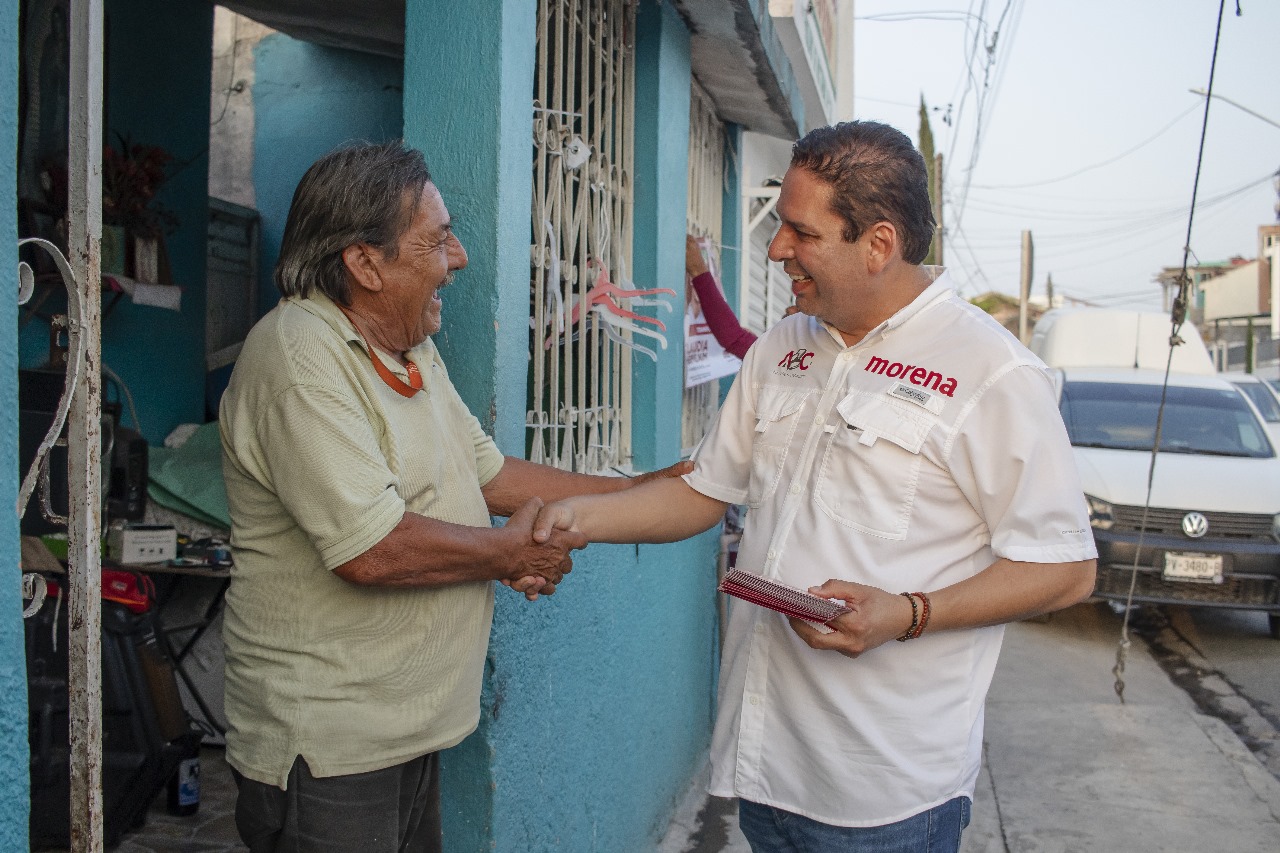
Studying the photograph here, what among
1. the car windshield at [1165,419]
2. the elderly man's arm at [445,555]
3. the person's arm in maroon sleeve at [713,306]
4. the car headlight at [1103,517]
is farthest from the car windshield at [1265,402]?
the elderly man's arm at [445,555]

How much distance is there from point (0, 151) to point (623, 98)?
2.87m

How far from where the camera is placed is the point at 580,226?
11.8 feet

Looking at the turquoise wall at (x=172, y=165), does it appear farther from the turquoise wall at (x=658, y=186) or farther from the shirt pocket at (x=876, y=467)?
the shirt pocket at (x=876, y=467)

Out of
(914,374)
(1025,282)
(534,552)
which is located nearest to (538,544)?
(534,552)

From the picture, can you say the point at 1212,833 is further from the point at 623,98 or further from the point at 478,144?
the point at 478,144

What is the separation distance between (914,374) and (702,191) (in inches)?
150

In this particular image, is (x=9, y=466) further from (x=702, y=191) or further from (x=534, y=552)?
(x=702, y=191)

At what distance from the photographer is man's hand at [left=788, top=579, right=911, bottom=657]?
1949 millimetres

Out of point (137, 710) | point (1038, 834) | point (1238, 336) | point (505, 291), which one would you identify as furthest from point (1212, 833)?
point (1238, 336)

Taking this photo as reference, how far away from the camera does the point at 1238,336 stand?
147ft

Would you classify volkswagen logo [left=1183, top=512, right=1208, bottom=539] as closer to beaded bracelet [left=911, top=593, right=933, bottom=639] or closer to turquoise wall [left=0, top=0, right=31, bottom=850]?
beaded bracelet [left=911, top=593, right=933, bottom=639]

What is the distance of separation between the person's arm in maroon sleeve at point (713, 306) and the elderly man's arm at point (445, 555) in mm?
2979

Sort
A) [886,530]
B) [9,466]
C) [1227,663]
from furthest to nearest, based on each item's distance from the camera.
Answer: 1. [1227,663]
2. [886,530]
3. [9,466]

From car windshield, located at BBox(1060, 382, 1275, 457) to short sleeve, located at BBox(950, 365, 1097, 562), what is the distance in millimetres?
7292
